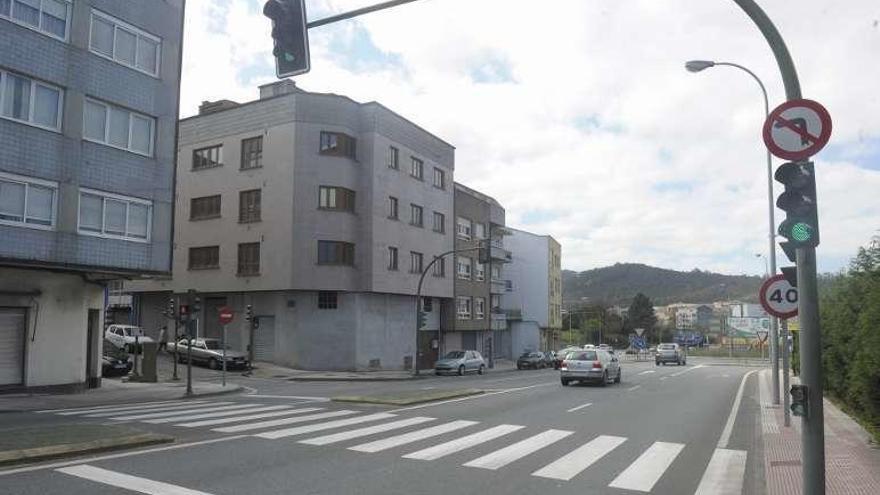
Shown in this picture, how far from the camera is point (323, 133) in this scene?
132 feet

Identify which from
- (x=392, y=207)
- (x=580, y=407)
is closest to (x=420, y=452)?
(x=580, y=407)

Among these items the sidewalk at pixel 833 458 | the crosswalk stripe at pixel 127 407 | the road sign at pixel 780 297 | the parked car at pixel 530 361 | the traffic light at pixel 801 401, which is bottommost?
the parked car at pixel 530 361

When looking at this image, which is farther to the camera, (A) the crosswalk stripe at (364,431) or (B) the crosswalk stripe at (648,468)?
(A) the crosswalk stripe at (364,431)

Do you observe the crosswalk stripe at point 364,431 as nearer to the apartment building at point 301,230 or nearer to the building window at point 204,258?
the apartment building at point 301,230

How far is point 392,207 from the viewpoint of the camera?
4403 cm

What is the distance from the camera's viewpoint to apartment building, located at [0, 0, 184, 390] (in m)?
20.1

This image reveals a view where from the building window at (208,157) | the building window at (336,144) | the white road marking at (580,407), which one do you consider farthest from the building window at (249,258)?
the white road marking at (580,407)

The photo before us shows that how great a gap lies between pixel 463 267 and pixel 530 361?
8.82m

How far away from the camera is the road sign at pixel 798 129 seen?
6859mm

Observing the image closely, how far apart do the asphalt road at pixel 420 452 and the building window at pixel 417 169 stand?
29597 millimetres

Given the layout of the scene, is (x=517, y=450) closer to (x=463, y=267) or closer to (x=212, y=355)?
(x=212, y=355)

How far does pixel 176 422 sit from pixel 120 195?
11598 millimetres

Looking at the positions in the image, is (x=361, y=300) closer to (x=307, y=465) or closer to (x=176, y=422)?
(x=176, y=422)

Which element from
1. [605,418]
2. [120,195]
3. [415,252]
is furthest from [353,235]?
[605,418]
